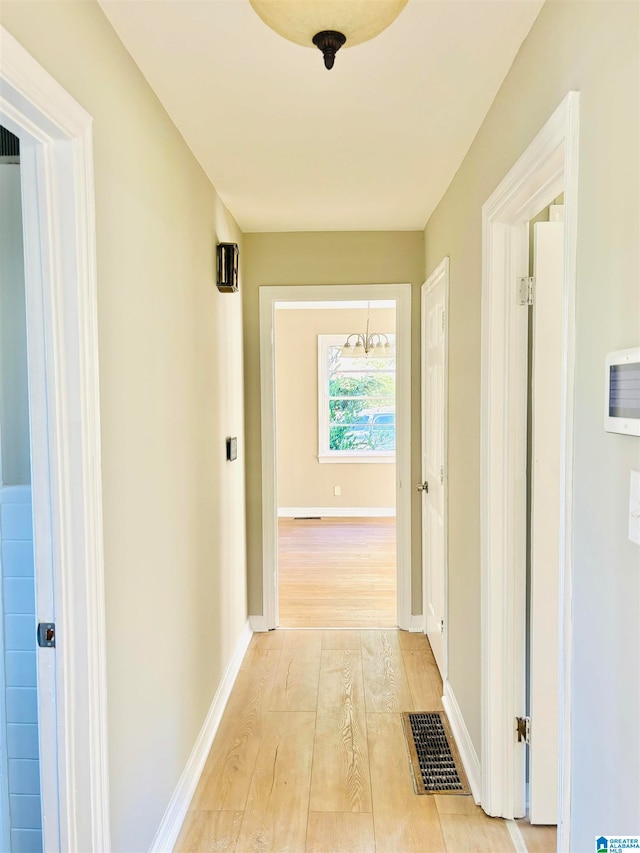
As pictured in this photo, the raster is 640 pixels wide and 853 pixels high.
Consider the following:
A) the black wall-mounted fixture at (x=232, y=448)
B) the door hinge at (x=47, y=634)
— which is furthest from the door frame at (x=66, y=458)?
the black wall-mounted fixture at (x=232, y=448)

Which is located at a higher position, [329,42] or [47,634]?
[329,42]

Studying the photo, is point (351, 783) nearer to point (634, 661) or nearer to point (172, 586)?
point (172, 586)

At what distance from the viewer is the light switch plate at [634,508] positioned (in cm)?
84

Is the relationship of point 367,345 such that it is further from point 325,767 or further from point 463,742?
point 325,767

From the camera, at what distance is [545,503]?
1.66 m

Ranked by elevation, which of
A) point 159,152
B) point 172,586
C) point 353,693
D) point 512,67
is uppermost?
point 512,67

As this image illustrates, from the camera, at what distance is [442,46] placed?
142 centimetres

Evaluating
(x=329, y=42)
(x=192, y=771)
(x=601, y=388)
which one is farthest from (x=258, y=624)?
(x=329, y=42)

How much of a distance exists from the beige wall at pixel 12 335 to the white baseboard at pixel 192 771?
4.03 feet

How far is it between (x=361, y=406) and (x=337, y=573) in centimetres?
248

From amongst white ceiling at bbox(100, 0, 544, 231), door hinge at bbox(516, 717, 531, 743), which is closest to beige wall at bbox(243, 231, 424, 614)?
white ceiling at bbox(100, 0, 544, 231)

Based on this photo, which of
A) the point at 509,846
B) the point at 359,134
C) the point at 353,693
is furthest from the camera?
the point at 353,693

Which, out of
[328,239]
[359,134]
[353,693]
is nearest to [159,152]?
[359,134]

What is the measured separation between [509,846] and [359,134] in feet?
8.23
